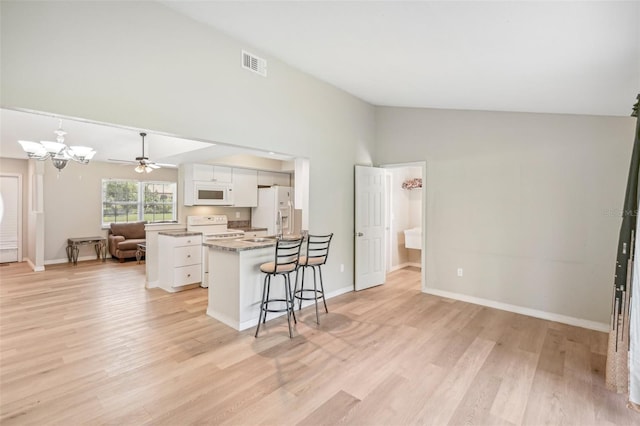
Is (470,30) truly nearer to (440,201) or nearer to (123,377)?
(440,201)

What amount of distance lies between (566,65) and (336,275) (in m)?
3.55

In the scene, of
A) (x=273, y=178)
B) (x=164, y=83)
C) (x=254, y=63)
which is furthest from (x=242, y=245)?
(x=273, y=178)

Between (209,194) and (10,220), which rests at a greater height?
(209,194)

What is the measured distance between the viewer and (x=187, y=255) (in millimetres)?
4977

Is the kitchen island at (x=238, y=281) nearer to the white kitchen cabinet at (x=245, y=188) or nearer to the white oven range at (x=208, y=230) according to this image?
the white oven range at (x=208, y=230)

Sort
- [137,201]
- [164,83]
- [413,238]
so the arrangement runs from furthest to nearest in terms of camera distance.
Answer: [137,201] → [413,238] → [164,83]

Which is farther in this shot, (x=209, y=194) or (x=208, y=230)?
(x=209, y=194)

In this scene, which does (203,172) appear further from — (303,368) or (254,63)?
(303,368)

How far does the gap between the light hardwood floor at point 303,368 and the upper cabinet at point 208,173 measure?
258 centimetres

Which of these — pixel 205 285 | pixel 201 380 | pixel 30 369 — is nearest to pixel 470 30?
pixel 201 380

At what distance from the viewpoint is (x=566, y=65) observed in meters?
2.38

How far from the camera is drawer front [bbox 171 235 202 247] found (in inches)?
191

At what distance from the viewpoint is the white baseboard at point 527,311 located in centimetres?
357

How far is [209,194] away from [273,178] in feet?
5.55
